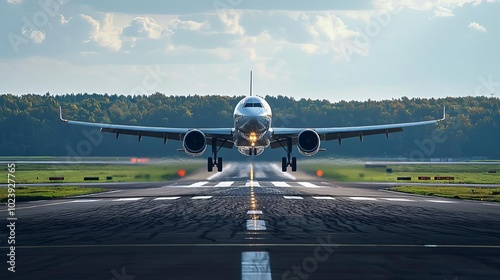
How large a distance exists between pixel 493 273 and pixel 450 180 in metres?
59.7

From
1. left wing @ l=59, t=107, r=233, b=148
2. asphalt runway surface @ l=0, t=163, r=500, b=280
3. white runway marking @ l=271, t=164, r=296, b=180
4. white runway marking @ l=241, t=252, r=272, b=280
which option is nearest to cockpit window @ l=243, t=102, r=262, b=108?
left wing @ l=59, t=107, r=233, b=148

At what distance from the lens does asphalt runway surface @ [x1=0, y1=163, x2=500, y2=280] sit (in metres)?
16.3

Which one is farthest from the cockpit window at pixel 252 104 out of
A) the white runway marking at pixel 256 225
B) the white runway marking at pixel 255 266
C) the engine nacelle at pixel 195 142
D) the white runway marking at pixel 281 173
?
the white runway marking at pixel 255 266

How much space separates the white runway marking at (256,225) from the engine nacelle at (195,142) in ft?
71.9

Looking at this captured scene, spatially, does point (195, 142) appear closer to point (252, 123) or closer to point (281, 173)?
point (252, 123)

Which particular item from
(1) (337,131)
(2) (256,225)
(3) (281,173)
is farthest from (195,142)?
(3) (281,173)

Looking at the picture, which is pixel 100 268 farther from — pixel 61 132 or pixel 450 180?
pixel 61 132

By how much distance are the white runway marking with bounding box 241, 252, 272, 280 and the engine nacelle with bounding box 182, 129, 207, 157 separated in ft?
101

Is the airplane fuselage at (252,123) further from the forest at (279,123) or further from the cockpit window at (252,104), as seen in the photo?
the forest at (279,123)

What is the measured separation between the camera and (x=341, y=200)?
40.2 m

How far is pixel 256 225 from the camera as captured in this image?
26.3 metres

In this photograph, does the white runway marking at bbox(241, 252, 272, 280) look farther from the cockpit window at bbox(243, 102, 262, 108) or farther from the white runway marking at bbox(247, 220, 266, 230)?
the cockpit window at bbox(243, 102, 262, 108)

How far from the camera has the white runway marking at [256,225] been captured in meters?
25.3

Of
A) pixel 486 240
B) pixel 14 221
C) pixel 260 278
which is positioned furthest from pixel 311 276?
pixel 14 221
